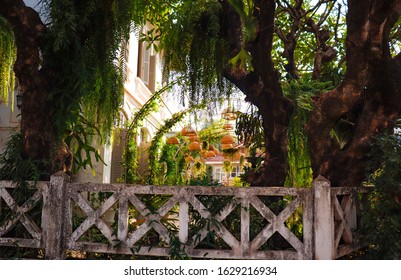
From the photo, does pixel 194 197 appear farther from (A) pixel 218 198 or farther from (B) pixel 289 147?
(B) pixel 289 147

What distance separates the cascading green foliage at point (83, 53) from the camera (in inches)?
191

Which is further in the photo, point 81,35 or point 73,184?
point 81,35

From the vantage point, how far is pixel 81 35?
16.9 ft

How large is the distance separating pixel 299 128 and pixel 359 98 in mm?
1332

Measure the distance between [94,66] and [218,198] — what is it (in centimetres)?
190

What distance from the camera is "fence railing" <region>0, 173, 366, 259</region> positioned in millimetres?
4238

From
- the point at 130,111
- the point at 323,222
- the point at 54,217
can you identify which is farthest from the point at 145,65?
the point at 323,222

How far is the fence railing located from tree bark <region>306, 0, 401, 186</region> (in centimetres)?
36

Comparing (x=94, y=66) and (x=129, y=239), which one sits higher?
(x=94, y=66)

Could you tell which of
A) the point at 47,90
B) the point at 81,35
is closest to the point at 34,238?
the point at 47,90

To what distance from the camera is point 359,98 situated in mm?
4996

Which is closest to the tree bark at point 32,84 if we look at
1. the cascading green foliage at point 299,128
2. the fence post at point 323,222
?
the fence post at point 323,222

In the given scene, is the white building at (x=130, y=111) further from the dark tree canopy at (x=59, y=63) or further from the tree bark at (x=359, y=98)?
the tree bark at (x=359, y=98)

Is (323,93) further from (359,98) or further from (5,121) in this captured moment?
(5,121)
